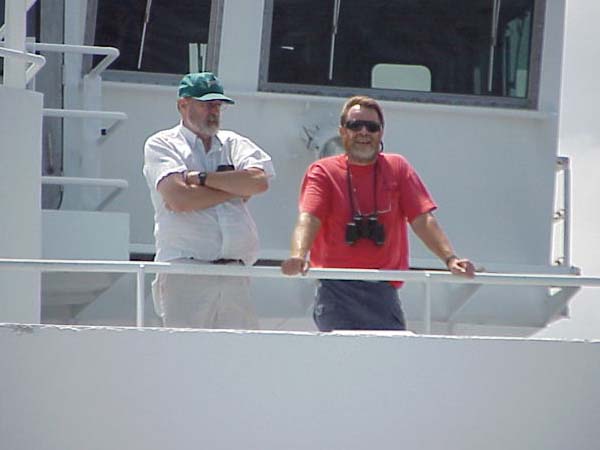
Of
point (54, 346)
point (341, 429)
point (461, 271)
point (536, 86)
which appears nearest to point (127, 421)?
point (54, 346)

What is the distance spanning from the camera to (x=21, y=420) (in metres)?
6.37

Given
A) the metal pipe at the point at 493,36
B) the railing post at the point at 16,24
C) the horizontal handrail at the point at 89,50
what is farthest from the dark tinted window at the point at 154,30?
the railing post at the point at 16,24

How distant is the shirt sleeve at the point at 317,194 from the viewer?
6988mm

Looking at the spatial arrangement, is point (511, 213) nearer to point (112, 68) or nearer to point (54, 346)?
point (112, 68)

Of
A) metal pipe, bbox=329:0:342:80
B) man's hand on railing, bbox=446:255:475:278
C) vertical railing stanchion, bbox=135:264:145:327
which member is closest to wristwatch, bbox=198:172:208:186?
vertical railing stanchion, bbox=135:264:145:327

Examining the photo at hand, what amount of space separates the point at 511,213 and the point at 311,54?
5.34 ft

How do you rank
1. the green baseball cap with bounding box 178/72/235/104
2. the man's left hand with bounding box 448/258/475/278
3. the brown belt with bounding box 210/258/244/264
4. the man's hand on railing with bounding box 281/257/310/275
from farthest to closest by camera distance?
the green baseball cap with bounding box 178/72/235/104
the brown belt with bounding box 210/258/244/264
the man's left hand with bounding box 448/258/475/278
the man's hand on railing with bounding box 281/257/310/275

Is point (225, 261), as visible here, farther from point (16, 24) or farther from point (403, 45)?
point (403, 45)

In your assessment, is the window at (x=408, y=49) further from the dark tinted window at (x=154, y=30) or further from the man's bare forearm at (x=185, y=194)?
the man's bare forearm at (x=185, y=194)

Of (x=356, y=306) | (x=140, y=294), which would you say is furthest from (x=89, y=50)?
(x=140, y=294)

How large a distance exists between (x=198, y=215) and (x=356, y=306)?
2.57ft

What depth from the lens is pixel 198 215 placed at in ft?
23.3

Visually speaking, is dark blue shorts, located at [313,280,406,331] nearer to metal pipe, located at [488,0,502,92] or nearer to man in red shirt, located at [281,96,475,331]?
man in red shirt, located at [281,96,475,331]

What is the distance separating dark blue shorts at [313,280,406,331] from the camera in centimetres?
706
